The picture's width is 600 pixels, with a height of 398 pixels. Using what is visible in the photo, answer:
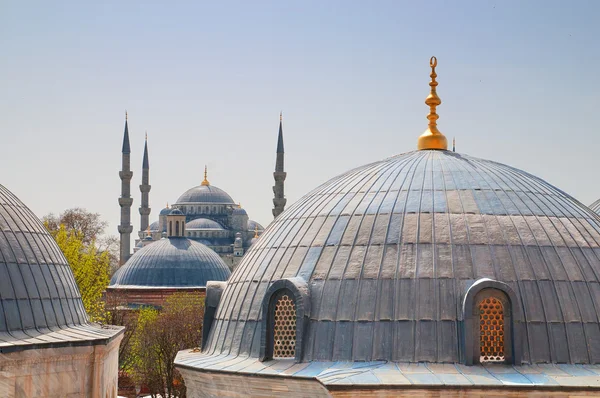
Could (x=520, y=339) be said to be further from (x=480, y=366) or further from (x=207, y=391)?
(x=207, y=391)

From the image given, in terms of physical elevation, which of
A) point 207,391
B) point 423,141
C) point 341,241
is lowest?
point 207,391

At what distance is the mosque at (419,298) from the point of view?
47.1 feet

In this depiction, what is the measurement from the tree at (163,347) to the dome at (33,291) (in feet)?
61.6

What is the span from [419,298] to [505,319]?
1.24 metres

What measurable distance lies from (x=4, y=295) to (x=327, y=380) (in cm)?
703

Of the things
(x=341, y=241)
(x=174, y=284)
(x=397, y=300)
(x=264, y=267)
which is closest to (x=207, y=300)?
(x=264, y=267)

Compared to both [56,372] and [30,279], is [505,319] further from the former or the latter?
[30,279]

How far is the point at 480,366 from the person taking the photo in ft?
47.1

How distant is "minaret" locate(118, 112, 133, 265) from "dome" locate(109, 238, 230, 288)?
19.2 meters

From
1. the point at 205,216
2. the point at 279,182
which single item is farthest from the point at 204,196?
the point at 279,182

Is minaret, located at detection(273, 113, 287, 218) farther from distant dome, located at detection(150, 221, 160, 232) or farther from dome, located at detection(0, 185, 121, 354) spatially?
dome, located at detection(0, 185, 121, 354)

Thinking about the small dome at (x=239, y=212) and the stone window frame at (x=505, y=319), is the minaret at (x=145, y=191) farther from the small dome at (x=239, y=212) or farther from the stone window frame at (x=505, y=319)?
the stone window frame at (x=505, y=319)

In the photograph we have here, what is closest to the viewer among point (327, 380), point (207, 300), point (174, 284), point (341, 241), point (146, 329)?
point (327, 380)

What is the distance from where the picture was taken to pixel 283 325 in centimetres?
1559
